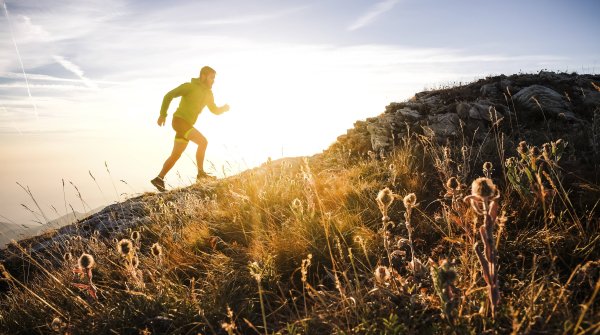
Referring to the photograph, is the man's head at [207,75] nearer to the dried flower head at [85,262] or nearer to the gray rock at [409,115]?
the gray rock at [409,115]

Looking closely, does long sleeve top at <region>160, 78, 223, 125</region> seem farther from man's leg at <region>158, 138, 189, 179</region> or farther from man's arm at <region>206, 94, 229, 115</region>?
man's leg at <region>158, 138, 189, 179</region>

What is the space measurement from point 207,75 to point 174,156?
2.45 m

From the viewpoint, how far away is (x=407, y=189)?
4.23m

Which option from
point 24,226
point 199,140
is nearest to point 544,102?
point 199,140

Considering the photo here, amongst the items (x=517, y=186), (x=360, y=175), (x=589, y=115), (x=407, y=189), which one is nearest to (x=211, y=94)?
(x=360, y=175)

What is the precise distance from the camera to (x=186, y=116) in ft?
28.3

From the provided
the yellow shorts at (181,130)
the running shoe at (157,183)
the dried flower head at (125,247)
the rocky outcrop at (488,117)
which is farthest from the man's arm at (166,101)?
the dried flower head at (125,247)

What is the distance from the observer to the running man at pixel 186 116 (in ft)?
27.7

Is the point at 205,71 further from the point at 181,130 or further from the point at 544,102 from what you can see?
the point at 544,102

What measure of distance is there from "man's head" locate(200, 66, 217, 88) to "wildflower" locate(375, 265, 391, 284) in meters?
8.22

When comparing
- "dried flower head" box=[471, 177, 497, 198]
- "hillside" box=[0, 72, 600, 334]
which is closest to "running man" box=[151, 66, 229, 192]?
Result: "hillside" box=[0, 72, 600, 334]

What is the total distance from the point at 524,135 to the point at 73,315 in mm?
6947

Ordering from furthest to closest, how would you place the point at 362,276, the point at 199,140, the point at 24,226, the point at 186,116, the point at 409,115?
the point at 199,140, the point at 186,116, the point at 409,115, the point at 24,226, the point at 362,276

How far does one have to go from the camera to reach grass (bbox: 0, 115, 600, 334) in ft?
5.65
